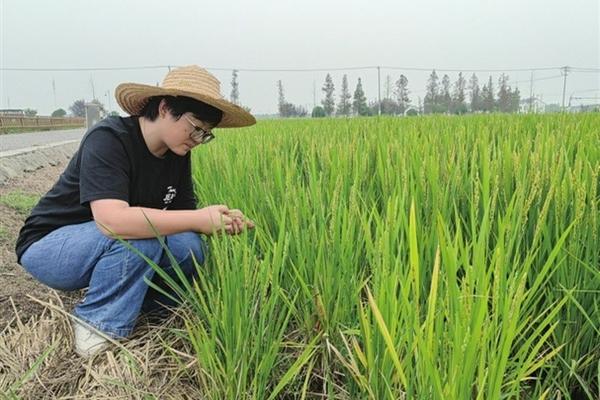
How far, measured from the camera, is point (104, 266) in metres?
1.54

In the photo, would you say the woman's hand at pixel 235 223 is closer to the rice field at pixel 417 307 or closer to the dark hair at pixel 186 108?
the rice field at pixel 417 307

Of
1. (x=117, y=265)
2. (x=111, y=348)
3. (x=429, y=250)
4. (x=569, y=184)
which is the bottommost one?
(x=111, y=348)

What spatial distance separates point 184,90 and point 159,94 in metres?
0.13

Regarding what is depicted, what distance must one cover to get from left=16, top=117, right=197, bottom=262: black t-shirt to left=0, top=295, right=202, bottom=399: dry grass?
304 mm

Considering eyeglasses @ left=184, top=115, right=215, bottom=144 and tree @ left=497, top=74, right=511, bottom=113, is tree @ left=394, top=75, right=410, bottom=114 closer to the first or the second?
tree @ left=497, top=74, right=511, bottom=113

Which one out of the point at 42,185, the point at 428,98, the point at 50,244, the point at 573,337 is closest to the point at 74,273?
the point at 50,244

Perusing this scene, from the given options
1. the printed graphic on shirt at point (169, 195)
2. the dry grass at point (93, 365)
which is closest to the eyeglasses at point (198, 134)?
the printed graphic on shirt at point (169, 195)

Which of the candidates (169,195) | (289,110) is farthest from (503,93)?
(169,195)

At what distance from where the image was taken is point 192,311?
1432mm

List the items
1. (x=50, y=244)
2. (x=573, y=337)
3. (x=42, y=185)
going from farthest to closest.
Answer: (x=42, y=185), (x=50, y=244), (x=573, y=337)

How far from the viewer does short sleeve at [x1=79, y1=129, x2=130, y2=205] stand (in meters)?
1.46

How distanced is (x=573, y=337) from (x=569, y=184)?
0.36 metres

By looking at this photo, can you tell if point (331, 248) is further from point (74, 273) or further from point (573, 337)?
point (74, 273)

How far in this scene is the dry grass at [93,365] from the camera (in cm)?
125
